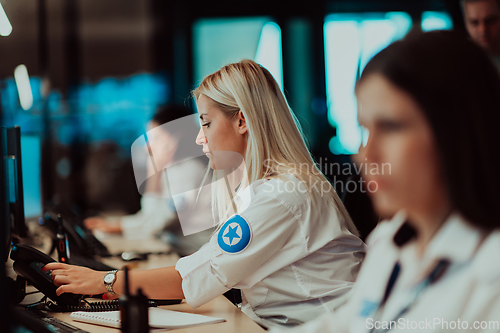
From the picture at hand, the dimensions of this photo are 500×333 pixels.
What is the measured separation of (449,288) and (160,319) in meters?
0.76

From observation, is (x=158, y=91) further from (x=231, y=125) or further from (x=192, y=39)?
(x=231, y=125)

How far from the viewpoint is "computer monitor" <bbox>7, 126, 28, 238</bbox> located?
1.35 metres

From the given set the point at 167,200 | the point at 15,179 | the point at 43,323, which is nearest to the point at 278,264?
the point at 43,323

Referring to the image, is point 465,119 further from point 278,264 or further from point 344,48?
point 344,48

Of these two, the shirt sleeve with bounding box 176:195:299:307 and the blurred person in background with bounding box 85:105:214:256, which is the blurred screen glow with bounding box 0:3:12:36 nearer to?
the blurred person in background with bounding box 85:105:214:256

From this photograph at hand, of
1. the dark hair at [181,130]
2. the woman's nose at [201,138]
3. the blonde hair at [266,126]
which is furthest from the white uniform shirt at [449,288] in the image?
the dark hair at [181,130]

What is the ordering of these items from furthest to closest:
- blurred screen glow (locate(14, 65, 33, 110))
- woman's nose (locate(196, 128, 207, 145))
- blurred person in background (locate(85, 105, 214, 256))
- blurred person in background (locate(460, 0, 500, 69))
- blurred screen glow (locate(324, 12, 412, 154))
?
blurred screen glow (locate(324, 12, 412, 154))
blurred screen glow (locate(14, 65, 33, 110))
blurred person in background (locate(85, 105, 214, 256))
blurred person in background (locate(460, 0, 500, 69))
woman's nose (locate(196, 128, 207, 145))

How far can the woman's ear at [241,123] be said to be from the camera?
1.31m

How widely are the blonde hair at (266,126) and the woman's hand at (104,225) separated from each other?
185 cm

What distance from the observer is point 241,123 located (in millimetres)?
1319

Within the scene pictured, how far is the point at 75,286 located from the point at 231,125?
2.01 ft

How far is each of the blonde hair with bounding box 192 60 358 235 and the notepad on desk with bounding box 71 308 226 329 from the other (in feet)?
1.32

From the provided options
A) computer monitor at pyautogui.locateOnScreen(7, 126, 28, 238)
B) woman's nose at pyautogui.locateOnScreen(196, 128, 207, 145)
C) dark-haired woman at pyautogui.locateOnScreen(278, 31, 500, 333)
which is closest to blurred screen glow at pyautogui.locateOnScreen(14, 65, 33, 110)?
computer monitor at pyautogui.locateOnScreen(7, 126, 28, 238)

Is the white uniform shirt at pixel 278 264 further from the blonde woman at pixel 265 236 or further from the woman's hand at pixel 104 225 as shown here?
the woman's hand at pixel 104 225
